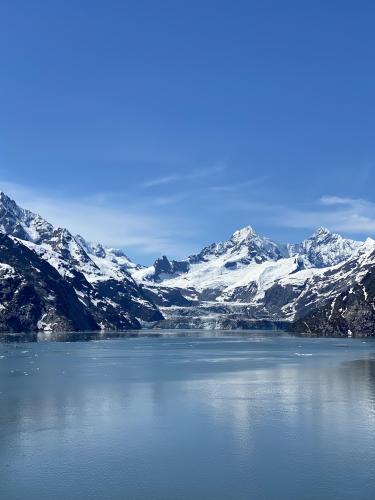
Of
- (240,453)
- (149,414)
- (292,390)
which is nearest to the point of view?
(240,453)

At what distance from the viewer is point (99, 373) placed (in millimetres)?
145000

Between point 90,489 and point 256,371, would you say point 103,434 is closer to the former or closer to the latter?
point 90,489

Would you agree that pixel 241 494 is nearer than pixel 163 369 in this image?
Yes

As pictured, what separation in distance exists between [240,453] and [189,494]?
550 inches

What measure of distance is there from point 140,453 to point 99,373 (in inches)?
3201

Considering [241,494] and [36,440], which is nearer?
[241,494]

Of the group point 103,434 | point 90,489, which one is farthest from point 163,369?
point 90,489

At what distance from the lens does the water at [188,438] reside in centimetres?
5406

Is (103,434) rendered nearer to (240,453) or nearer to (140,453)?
(140,453)

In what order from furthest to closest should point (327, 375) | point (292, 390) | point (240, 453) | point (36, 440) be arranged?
point (327, 375), point (292, 390), point (36, 440), point (240, 453)

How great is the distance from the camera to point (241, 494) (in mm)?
51688

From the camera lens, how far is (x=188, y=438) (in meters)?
72.6

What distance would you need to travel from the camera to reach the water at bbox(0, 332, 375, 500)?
5406 centimetres

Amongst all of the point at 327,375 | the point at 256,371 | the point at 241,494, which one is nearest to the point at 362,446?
the point at 241,494
